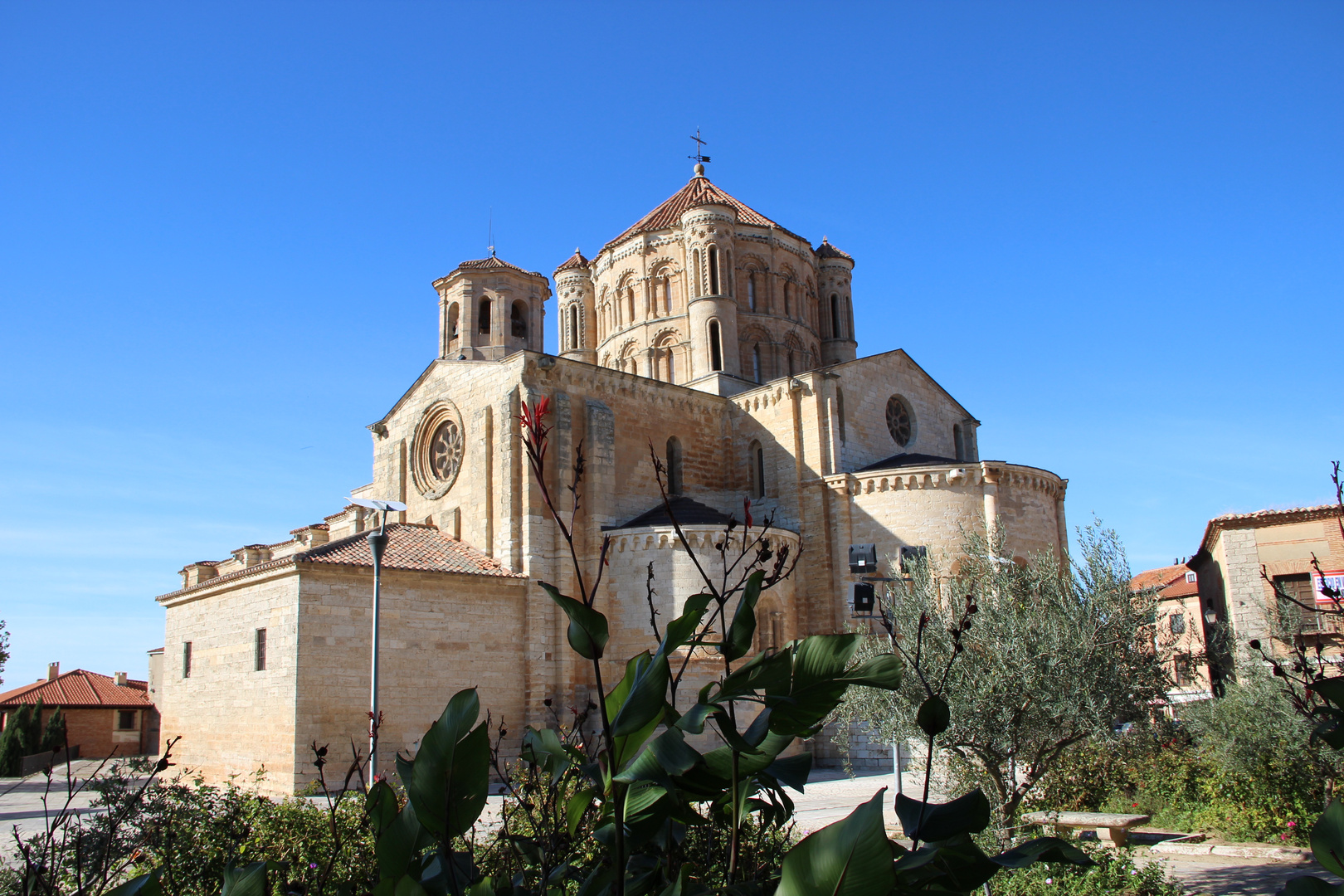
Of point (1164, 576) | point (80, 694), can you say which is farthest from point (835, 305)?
point (80, 694)

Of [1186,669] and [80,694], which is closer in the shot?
[1186,669]

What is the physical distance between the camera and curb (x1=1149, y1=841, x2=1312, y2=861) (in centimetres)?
1065

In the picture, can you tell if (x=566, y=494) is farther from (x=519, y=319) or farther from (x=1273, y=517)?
(x=1273, y=517)

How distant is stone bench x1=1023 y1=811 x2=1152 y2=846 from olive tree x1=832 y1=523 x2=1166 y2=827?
0.49m

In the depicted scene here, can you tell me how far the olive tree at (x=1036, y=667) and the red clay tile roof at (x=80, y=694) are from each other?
3467 cm

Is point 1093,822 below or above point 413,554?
below

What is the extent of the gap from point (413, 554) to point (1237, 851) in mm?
15583

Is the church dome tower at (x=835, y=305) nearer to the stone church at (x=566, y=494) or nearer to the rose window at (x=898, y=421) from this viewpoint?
the stone church at (x=566, y=494)

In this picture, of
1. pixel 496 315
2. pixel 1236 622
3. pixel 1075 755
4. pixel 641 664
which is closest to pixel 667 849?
pixel 641 664

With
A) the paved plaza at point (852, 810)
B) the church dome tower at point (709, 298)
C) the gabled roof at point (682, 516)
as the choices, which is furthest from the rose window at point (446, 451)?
the paved plaza at point (852, 810)

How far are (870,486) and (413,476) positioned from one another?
12.1 metres

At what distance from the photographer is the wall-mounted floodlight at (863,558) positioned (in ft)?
67.8

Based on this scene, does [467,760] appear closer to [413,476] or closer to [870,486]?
[870,486]

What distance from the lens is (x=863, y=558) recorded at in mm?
20719
